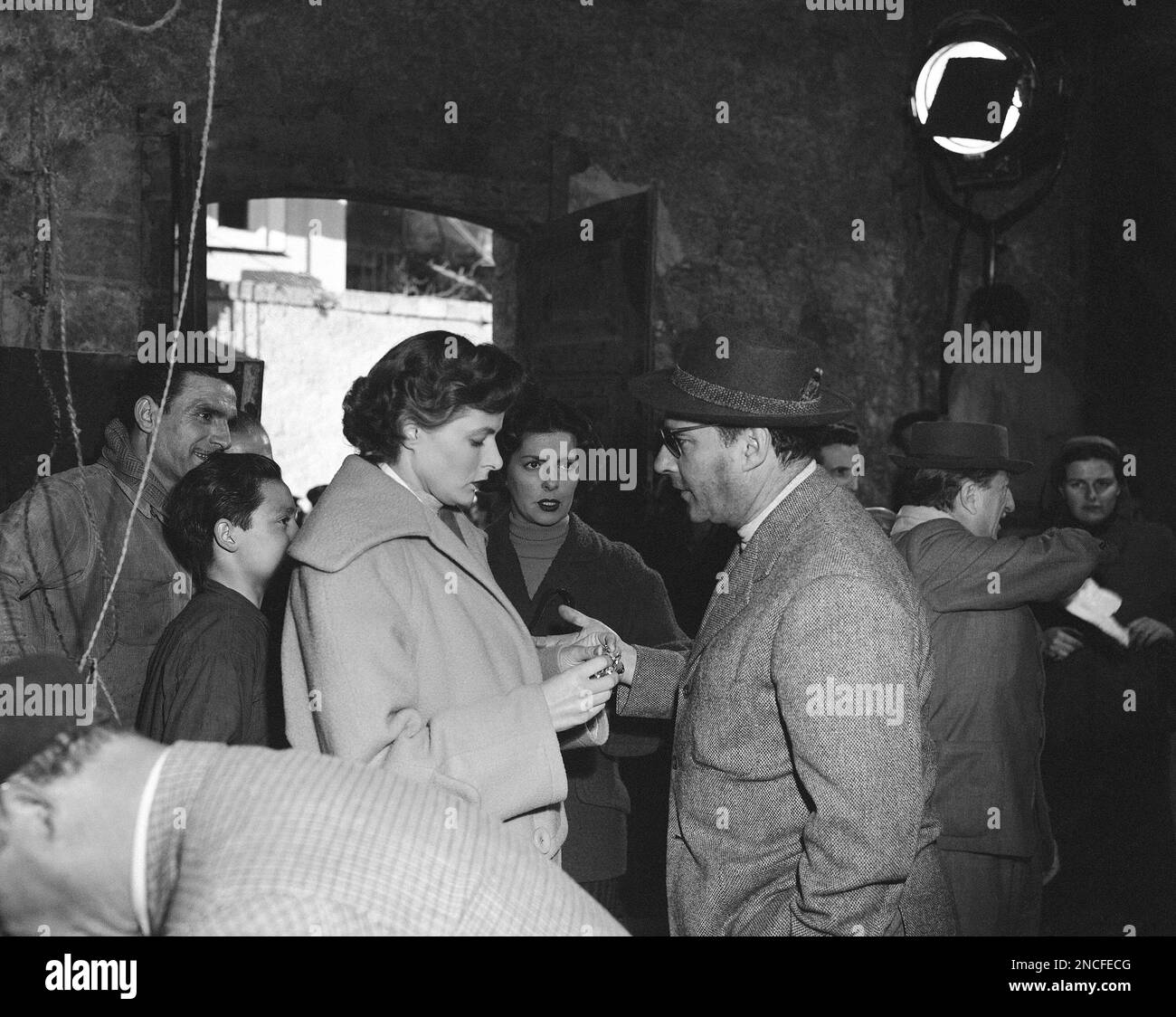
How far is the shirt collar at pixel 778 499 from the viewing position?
7.67ft

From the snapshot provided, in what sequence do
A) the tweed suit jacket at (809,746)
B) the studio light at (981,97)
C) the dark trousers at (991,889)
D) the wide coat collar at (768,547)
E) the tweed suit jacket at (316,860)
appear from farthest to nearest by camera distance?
the studio light at (981,97), the dark trousers at (991,889), the wide coat collar at (768,547), the tweed suit jacket at (809,746), the tweed suit jacket at (316,860)

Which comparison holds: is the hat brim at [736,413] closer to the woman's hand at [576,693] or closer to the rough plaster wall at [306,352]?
the woman's hand at [576,693]

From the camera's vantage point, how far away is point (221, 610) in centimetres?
297

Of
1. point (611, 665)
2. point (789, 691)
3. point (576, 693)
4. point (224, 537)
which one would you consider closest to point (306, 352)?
point (224, 537)

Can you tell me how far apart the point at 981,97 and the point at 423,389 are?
5.49 m

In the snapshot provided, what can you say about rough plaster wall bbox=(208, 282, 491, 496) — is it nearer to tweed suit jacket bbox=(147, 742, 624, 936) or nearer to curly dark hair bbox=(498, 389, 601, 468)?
curly dark hair bbox=(498, 389, 601, 468)

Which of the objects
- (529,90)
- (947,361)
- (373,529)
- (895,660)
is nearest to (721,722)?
(895,660)

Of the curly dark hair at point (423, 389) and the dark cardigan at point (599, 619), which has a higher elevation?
the curly dark hair at point (423, 389)

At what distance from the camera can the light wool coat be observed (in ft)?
6.94

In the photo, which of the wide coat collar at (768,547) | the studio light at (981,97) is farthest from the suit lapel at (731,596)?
the studio light at (981,97)

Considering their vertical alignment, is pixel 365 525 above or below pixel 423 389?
below

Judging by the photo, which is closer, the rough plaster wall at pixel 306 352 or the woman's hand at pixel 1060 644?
the woman's hand at pixel 1060 644

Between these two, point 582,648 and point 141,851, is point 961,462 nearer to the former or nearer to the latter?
point 582,648

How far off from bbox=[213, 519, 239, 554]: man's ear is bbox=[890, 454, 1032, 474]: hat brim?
6.45ft
